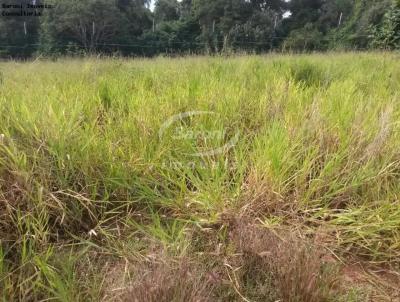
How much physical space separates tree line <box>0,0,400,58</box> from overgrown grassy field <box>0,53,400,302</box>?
11.7 meters

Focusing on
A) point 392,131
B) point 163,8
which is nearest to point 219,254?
point 392,131

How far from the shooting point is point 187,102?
222 cm

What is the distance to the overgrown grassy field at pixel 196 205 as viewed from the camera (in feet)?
3.50

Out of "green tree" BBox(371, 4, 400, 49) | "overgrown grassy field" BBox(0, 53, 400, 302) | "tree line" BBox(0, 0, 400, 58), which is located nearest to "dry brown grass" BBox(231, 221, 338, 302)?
"overgrown grassy field" BBox(0, 53, 400, 302)

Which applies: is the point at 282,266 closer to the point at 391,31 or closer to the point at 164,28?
the point at 391,31

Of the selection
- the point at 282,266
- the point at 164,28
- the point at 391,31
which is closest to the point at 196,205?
the point at 282,266

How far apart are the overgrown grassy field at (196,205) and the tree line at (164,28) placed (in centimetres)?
1168

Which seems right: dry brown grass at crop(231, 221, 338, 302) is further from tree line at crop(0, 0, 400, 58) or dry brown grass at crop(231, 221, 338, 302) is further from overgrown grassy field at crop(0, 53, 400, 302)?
tree line at crop(0, 0, 400, 58)

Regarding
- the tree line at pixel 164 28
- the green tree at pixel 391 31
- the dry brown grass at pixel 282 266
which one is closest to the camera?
the dry brown grass at pixel 282 266

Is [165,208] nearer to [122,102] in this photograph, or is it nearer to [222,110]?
[222,110]

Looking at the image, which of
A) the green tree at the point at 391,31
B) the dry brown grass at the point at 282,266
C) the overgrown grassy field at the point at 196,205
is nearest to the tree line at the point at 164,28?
the green tree at the point at 391,31

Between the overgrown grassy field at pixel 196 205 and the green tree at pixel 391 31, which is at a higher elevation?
the green tree at pixel 391 31

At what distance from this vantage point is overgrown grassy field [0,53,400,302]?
1.07 metres

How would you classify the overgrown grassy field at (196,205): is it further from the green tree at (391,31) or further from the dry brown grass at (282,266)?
the green tree at (391,31)
